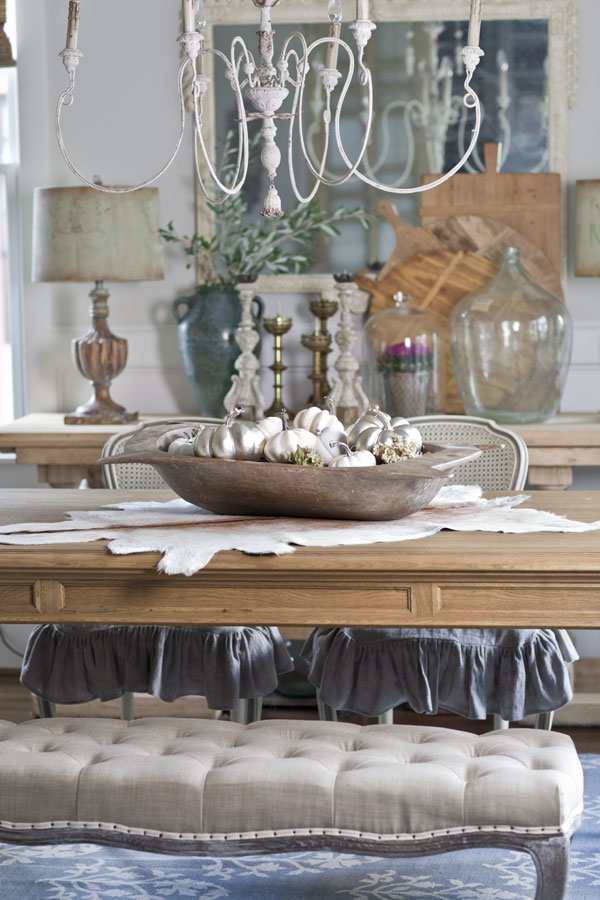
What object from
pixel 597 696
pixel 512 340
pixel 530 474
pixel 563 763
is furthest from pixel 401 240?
pixel 563 763

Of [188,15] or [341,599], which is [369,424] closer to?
[341,599]

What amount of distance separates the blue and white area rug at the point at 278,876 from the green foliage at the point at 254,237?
72.6 inches

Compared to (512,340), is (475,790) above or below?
below

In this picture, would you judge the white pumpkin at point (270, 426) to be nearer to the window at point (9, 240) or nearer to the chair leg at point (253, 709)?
the chair leg at point (253, 709)

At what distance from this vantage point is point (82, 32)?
3.62m

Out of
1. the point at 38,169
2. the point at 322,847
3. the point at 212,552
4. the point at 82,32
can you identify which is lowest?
the point at 322,847

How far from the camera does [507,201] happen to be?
351cm

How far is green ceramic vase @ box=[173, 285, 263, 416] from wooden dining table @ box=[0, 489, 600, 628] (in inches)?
65.7

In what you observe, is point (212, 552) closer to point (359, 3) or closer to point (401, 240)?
point (359, 3)

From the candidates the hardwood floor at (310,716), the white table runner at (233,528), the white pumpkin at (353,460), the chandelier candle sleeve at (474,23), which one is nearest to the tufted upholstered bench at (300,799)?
the white table runner at (233,528)

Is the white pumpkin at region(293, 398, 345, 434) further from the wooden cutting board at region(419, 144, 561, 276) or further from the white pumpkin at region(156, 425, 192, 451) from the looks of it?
the wooden cutting board at region(419, 144, 561, 276)

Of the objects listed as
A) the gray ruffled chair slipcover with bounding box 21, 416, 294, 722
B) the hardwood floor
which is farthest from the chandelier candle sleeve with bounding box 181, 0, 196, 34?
the hardwood floor

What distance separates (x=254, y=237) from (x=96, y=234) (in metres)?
0.55

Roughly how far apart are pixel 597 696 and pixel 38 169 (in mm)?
2483
